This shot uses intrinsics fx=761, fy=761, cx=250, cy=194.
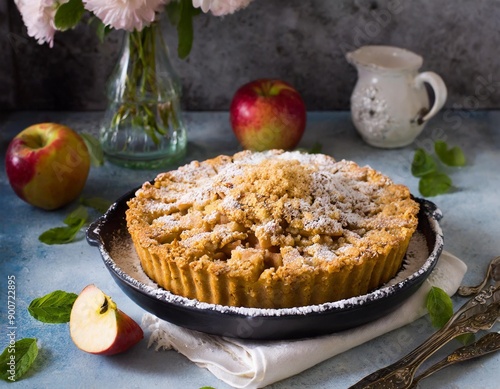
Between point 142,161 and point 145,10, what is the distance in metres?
0.40

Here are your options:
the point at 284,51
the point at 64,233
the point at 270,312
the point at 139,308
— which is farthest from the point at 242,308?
the point at 284,51

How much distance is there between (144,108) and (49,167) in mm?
273

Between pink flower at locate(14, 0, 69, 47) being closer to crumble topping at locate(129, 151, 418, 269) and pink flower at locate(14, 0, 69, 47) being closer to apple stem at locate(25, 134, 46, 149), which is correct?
apple stem at locate(25, 134, 46, 149)

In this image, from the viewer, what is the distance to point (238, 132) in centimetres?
189

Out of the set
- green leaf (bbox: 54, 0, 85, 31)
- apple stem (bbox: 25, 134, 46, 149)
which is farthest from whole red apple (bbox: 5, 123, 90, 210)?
green leaf (bbox: 54, 0, 85, 31)

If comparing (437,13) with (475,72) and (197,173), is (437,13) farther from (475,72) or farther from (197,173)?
(197,173)

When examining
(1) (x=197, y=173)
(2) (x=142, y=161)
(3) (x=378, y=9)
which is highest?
(3) (x=378, y=9)

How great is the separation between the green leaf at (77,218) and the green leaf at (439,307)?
2.34 feet

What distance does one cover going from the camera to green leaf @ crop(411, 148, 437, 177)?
5.80 feet

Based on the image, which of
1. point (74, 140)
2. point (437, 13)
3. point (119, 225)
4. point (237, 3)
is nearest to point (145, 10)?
point (237, 3)

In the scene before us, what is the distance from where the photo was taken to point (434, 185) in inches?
67.3

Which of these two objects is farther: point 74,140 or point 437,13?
point 437,13

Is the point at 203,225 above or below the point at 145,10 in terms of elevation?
below

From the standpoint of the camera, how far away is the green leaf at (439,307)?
48.7 inches
